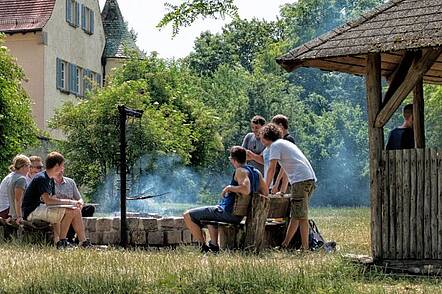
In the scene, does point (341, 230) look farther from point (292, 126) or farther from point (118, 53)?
point (292, 126)

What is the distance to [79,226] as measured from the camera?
14.7m

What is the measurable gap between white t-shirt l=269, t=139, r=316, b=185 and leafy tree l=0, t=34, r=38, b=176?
40.1 ft

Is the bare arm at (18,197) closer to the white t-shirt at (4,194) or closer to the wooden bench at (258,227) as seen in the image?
the white t-shirt at (4,194)

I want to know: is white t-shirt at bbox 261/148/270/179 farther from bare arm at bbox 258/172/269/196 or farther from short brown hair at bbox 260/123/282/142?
bare arm at bbox 258/172/269/196

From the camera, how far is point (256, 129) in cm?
1485

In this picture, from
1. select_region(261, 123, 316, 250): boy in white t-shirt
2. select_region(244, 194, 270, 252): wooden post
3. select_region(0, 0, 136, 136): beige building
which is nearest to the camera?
select_region(244, 194, 270, 252): wooden post

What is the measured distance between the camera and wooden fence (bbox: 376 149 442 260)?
474 inches

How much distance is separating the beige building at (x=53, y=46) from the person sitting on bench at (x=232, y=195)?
21975mm

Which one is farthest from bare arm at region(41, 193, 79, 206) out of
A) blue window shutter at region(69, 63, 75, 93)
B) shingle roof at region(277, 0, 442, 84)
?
blue window shutter at region(69, 63, 75, 93)

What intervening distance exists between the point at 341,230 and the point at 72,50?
21.7 meters

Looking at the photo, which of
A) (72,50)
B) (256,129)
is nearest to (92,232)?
(256,129)

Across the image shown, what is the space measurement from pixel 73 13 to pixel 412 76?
29.2 m

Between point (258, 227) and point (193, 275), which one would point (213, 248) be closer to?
point (258, 227)

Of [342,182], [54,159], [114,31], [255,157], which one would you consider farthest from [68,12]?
[255,157]
